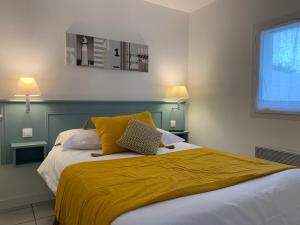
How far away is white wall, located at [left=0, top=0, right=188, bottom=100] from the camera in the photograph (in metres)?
2.44

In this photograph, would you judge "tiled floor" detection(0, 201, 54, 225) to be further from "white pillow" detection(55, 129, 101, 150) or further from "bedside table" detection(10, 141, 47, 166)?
"white pillow" detection(55, 129, 101, 150)

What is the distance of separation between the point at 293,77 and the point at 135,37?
6.28ft

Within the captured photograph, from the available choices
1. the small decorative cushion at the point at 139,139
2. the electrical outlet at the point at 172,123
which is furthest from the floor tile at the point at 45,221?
the electrical outlet at the point at 172,123

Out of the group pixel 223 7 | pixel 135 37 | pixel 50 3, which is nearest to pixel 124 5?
pixel 135 37

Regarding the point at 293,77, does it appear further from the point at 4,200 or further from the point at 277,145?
the point at 4,200

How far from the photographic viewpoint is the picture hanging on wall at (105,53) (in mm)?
2721

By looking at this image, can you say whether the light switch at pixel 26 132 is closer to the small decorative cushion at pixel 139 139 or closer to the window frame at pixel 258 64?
the small decorative cushion at pixel 139 139

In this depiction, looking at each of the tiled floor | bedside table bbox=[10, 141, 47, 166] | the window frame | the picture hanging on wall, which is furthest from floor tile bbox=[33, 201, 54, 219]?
the window frame

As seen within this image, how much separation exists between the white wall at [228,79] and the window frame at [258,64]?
0.17ft

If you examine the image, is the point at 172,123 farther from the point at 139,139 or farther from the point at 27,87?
the point at 27,87

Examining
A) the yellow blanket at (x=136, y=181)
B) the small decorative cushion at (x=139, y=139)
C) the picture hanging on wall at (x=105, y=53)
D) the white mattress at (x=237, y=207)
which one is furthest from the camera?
the picture hanging on wall at (x=105, y=53)

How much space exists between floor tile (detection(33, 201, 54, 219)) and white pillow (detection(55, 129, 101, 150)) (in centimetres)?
73

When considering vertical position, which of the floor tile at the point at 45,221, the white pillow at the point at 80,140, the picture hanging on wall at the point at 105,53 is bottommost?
the floor tile at the point at 45,221

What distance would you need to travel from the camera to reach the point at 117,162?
73.4 inches
